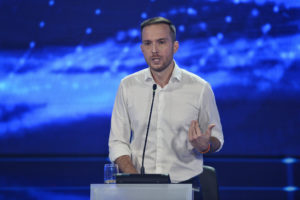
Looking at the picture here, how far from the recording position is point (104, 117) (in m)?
5.10

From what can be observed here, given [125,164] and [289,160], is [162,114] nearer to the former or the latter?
[125,164]

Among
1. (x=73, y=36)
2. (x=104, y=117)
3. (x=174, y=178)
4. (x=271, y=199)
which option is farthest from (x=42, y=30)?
(x=174, y=178)

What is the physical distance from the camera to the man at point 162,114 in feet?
7.58

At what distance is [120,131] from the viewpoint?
2.39 m

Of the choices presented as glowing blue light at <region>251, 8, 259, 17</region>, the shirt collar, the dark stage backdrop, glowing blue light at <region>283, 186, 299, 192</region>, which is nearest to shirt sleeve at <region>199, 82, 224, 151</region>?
the shirt collar

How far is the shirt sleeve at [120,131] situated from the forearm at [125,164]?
2 cm

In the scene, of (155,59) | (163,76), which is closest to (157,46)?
(155,59)

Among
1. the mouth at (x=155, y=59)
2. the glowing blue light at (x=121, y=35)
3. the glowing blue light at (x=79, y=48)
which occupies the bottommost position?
the mouth at (x=155, y=59)

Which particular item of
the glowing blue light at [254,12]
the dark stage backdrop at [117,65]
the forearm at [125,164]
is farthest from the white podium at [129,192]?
the glowing blue light at [254,12]

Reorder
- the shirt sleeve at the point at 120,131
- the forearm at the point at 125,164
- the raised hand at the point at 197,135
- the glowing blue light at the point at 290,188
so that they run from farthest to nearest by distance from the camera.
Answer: the glowing blue light at the point at 290,188 → the shirt sleeve at the point at 120,131 → the forearm at the point at 125,164 → the raised hand at the point at 197,135

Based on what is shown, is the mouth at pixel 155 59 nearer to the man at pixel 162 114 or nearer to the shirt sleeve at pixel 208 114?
the man at pixel 162 114

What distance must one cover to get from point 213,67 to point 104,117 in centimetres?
124

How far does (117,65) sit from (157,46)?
283 cm

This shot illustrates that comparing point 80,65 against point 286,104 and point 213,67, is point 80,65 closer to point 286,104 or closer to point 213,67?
point 213,67
